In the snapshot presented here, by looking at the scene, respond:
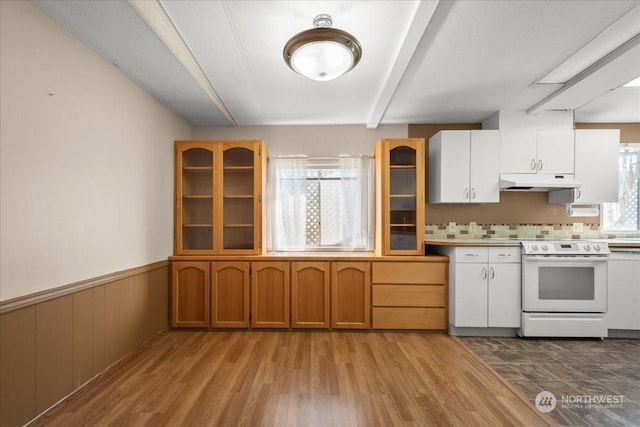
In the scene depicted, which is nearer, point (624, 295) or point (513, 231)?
point (624, 295)

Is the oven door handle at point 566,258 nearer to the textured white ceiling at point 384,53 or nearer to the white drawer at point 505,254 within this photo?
the white drawer at point 505,254

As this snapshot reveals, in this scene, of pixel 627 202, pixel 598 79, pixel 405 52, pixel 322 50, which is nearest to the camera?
pixel 322 50

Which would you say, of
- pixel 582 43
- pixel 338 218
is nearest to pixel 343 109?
pixel 338 218

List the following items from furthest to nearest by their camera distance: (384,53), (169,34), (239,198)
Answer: (239,198) < (384,53) < (169,34)

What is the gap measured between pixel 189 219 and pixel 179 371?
5.11 ft

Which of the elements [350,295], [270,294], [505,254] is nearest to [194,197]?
[270,294]

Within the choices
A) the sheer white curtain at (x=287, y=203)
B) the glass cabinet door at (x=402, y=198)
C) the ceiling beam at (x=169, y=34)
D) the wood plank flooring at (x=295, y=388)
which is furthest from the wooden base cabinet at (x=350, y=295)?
the ceiling beam at (x=169, y=34)

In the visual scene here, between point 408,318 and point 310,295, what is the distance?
1004 mm

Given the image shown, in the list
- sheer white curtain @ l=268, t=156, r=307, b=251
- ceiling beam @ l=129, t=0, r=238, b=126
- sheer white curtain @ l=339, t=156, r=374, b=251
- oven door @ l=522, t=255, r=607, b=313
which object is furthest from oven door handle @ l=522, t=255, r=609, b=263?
ceiling beam @ l=129, t=0, r=238, b=126

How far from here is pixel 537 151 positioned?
3.21 metres

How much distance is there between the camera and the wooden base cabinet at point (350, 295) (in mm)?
3102

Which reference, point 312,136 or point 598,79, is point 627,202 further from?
point 312,136

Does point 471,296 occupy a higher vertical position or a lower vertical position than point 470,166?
lower

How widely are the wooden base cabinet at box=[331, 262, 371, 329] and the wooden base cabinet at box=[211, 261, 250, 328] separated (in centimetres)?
89
